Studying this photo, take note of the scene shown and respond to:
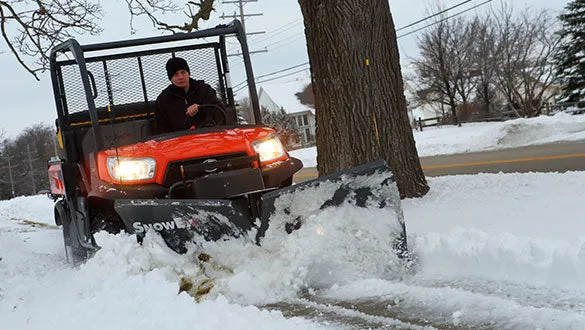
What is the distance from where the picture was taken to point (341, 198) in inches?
162

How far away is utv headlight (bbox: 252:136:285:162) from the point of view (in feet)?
16.1

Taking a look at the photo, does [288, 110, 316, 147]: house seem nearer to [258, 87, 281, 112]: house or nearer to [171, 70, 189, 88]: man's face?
[258, 87, 281, 112]: house

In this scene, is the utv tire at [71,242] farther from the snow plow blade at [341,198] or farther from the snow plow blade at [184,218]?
the snow plow blade at [341,198]

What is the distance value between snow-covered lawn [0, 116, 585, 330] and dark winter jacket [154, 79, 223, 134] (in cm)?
147

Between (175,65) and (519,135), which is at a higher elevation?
(175,65)

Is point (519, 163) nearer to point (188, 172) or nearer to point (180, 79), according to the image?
point (180, 79)

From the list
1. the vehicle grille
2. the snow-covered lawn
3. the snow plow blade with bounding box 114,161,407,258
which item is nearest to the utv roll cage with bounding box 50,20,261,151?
the vehicle grille

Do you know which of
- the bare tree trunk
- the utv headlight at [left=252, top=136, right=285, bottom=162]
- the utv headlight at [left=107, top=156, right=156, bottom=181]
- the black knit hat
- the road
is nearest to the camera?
the utv headlight at [left=107, top=156, right=156, bottom=181]

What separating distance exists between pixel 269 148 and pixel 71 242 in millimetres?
2392

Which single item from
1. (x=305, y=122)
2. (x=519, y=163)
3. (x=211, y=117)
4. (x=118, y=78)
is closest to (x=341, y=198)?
(x=211, y=117)

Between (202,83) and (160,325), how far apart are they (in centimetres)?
307

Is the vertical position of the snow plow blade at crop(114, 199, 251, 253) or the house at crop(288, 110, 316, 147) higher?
the house at crop(288, 110, 316, 147)

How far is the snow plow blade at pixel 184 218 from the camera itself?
13.1 ft

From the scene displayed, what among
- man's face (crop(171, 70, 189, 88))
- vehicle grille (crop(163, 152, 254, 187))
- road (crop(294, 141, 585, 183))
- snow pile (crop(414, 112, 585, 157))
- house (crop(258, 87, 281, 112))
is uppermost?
house (crop(258, 87, 281, 112))
